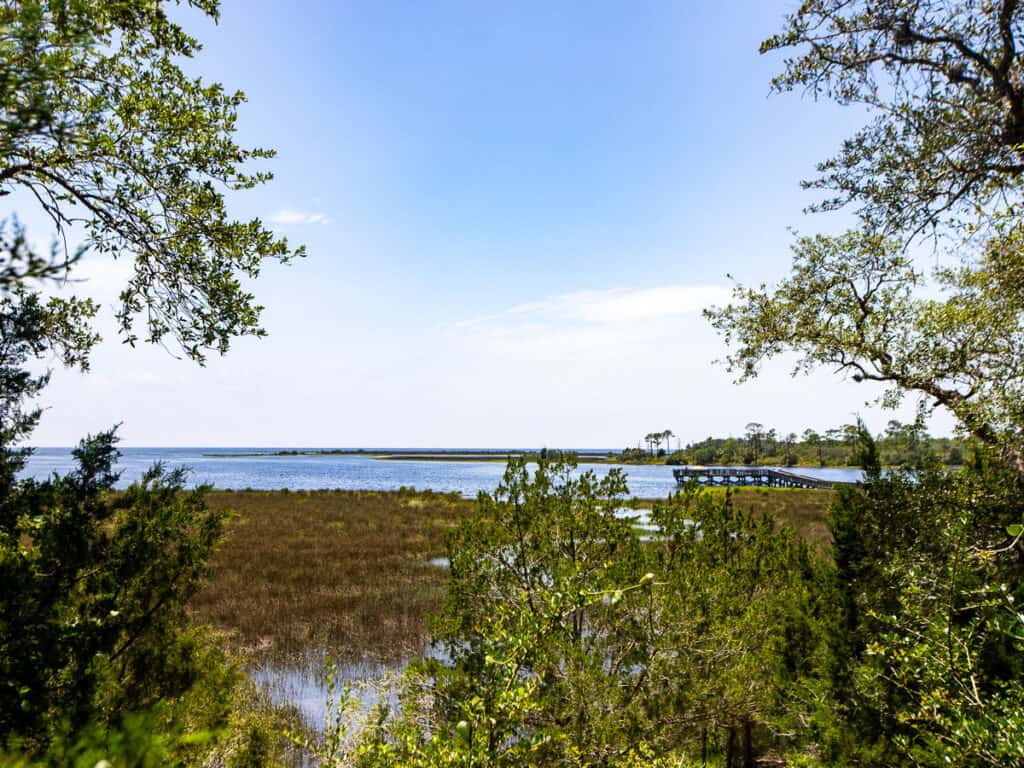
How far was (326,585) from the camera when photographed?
2073 cm

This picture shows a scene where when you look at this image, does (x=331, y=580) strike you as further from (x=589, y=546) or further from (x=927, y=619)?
(x=927, y=619)

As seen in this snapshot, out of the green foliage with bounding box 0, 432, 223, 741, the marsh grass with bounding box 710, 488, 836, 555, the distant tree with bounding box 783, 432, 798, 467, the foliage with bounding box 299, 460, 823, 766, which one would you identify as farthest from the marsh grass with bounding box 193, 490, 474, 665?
the distant tree with bounding box 783, 432, 798, 467

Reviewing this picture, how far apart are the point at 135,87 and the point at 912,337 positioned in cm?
946

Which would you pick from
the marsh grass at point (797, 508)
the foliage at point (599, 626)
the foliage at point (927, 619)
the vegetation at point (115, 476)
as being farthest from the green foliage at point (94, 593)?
the marsh grass at point (797, 508)

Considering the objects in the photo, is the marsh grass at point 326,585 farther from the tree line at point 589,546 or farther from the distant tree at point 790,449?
the distant tree at point 790,449

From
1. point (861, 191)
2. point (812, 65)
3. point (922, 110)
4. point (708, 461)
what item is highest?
point (812, 65)

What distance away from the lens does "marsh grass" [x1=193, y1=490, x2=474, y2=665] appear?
568 inches

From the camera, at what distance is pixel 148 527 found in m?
4.71

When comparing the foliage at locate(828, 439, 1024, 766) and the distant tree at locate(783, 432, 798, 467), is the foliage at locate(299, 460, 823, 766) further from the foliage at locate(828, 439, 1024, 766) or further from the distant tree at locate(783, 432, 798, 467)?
the distant tree at locate(783, 432, 798, 467)

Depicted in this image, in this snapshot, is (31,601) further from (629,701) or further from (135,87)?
(629,701)

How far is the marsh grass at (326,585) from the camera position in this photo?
14.4m

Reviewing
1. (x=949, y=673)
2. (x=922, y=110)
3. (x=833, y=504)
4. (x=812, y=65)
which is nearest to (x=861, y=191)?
(x=922, y=110)

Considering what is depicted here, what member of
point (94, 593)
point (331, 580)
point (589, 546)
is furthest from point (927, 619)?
point (331, 580)

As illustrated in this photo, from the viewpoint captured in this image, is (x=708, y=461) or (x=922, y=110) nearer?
(x=922, y=110)
